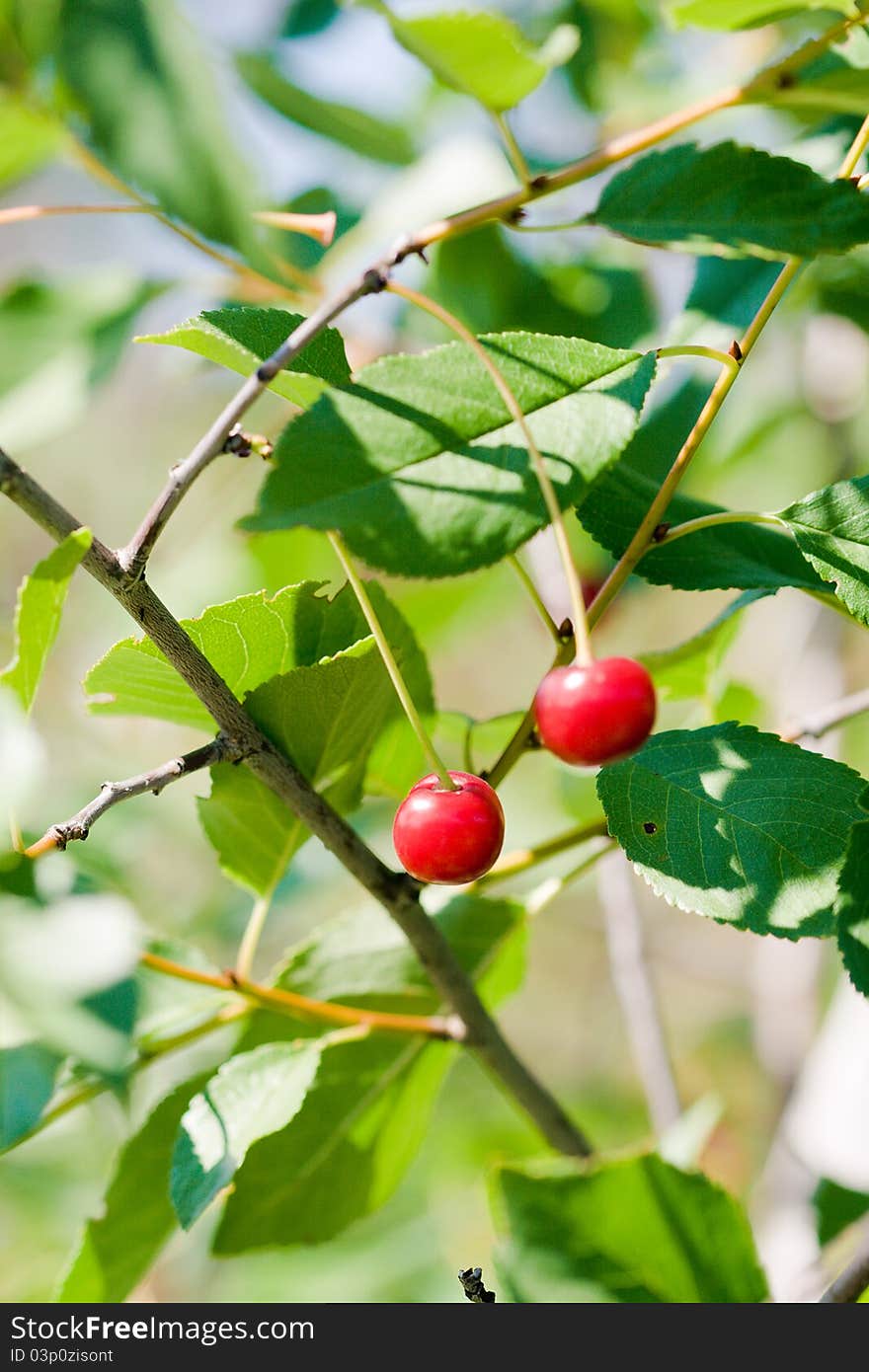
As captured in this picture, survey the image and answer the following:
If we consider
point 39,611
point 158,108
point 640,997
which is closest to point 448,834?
point 39,611

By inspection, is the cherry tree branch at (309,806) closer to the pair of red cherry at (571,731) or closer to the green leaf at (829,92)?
the pair of red cherry at (571,731)

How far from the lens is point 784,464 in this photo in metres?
1.96

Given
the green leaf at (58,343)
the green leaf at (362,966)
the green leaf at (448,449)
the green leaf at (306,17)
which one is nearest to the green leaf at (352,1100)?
the green leaf at (362,966)

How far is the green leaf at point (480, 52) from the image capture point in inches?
21.6

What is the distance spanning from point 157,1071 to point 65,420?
Answer: 3.15ft

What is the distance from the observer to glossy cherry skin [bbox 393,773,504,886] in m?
0.58

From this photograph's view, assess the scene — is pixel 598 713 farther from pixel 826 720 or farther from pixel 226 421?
pixel 826 720

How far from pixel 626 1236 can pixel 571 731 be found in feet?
1.69

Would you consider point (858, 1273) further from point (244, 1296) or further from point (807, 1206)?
point (244, 1296)

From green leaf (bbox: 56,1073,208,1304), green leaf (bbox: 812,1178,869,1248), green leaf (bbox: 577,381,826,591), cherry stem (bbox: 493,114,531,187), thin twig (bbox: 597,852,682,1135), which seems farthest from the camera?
thin twig (bbox: 597,852,682,1135)

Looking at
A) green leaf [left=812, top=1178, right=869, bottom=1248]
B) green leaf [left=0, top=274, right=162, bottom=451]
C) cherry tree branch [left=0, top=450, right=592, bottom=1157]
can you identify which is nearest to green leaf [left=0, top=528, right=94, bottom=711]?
cherry tree branch [left=0, top=450, right=592, bottom=1157]

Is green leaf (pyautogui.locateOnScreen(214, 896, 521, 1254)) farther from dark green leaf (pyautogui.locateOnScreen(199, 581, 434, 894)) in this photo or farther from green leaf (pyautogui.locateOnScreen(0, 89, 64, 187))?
green leaf (pyautogui.locateOnScreen(0, 89, 64, 187))

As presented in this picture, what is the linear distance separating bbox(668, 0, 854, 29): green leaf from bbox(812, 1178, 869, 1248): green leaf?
1051 millimetres

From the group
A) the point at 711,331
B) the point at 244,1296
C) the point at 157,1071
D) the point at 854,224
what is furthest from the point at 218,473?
the point at 854,224
